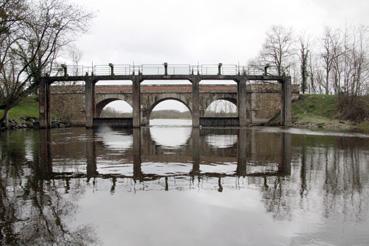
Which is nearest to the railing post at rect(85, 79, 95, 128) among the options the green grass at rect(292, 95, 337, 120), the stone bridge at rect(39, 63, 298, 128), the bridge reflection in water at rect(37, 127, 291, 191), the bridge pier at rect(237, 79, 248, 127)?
the stone bridge at rect(39, 63, 298, 128)

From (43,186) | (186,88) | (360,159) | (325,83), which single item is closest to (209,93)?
(186,88)

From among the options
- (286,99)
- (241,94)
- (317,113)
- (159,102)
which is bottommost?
(317,113)

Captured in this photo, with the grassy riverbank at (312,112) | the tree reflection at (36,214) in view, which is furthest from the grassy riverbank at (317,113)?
the tree reflection at (36,214)

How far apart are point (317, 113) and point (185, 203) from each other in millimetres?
42791

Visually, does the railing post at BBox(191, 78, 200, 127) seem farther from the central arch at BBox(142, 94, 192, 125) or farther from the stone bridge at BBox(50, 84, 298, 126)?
the central arch at BBox(142, 94, 192, 125)

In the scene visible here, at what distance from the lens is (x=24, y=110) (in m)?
51.6

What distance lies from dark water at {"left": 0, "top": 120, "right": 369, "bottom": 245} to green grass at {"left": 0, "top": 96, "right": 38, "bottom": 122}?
35.9 meters

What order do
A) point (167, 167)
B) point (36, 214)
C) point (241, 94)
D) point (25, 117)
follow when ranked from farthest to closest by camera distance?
point (25, 117) < point (241, 94) < point (167, 167) < point (36, 214)

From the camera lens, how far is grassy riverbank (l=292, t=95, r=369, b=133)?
39.8 meters

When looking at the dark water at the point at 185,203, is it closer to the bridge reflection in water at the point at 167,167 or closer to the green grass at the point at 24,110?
the bridge reflection in water at the point at 167,167

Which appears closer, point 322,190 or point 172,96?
point 322,190

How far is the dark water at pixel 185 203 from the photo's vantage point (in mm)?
5129

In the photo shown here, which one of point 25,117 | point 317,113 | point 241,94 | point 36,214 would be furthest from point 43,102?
point 36,214

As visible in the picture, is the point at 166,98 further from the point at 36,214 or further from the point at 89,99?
the point at 36,214
